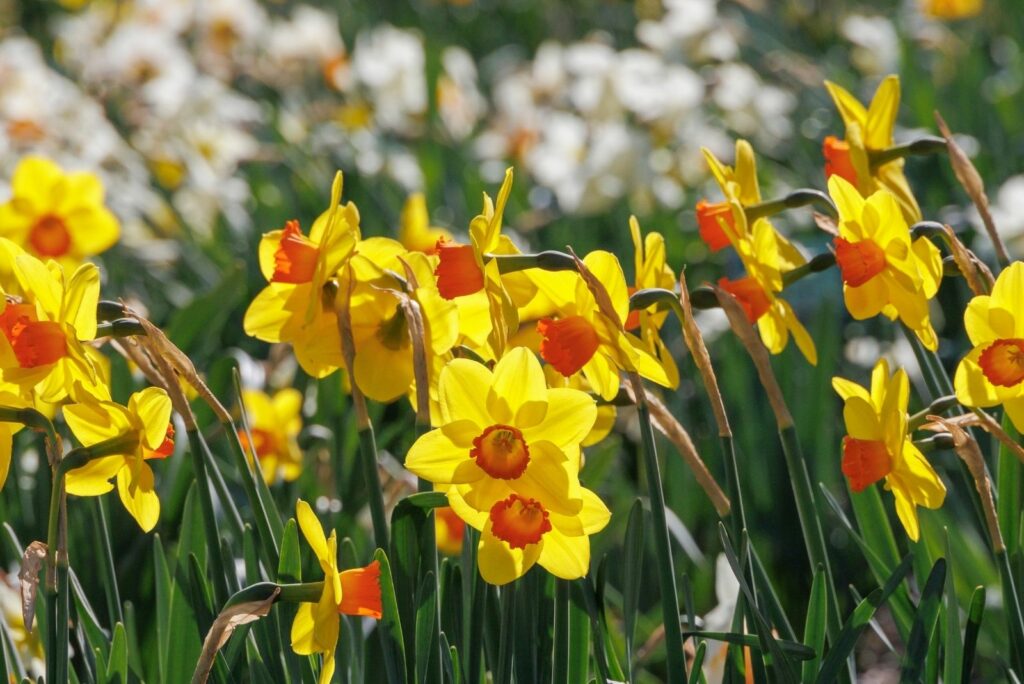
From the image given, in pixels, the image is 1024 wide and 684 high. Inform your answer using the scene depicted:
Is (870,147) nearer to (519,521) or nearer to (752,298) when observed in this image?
(752,298)

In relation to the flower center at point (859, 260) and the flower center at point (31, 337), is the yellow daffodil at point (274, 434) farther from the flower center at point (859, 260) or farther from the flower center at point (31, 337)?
the flower center at point (859, 260)

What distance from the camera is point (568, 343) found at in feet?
3.35

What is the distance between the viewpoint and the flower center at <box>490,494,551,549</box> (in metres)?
0.93

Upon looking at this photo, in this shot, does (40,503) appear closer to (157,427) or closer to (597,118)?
(157,427)

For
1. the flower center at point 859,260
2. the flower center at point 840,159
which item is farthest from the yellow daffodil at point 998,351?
the flower center at point 840,159

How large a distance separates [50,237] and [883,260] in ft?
4.94

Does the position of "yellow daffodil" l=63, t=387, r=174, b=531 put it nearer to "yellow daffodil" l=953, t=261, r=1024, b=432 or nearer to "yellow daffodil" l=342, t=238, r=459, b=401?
"yellow daffodil" l=342, t=238, r=459, b=401

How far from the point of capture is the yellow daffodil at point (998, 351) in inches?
40.2

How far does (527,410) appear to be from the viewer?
94cm

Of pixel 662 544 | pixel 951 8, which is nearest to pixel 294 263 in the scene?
pixel 662 544

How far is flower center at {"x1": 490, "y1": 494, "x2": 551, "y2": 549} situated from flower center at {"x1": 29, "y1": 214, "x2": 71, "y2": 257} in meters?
1.44

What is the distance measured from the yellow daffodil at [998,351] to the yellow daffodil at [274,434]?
40.3 inches

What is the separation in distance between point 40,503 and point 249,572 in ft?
1.22

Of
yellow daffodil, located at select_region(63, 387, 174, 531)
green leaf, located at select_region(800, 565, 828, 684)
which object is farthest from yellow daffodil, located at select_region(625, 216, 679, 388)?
yellow daffodil, located at select_region(63, 387, 174, 531)
